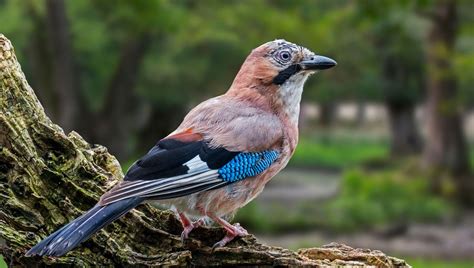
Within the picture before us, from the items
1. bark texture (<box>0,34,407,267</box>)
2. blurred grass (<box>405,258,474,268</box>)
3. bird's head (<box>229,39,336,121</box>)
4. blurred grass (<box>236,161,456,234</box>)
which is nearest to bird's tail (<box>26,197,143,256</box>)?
bark texture (<box>0,34,407,267</box>)

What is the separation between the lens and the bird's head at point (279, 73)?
5.62m

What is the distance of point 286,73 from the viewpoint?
5668 mm

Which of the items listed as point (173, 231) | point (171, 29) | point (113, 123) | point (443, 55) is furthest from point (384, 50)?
point (173, 231)

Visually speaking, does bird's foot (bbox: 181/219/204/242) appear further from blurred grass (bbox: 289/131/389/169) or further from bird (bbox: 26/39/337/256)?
blurred grass (bbox: 289/131/389/169)

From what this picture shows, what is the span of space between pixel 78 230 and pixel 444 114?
67.8 feet

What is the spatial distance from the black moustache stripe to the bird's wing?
59 cm

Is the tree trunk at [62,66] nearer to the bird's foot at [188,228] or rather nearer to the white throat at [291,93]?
the white throat at [291,93]

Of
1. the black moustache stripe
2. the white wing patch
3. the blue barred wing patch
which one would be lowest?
the white wing patch

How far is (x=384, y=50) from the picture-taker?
1236 inches

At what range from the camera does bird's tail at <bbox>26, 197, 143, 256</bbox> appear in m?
4.20

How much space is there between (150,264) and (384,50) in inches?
1080

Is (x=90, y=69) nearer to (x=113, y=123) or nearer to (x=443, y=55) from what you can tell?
(x=113, y=123)

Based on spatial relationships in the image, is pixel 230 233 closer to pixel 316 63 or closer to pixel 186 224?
pixel 186 224

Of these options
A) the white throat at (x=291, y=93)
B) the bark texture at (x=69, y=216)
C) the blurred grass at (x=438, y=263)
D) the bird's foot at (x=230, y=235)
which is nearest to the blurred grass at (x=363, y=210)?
the blurred grass at (x=438, y=263)
